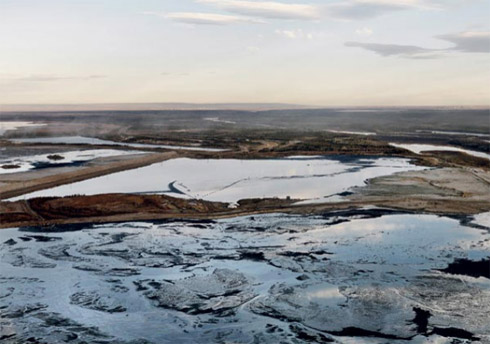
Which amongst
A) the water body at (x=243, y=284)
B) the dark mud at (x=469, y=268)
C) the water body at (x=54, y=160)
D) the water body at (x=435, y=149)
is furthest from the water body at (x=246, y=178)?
the dark mud at (x=469, y=268)

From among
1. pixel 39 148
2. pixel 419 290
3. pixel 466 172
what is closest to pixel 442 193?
pixel 466 172

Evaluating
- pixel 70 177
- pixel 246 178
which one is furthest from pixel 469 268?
pixel 70 177

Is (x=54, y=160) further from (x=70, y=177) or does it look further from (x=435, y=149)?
(x=435, y=149)

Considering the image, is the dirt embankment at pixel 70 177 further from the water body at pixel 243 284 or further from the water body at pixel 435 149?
the water body at pixel 435 149

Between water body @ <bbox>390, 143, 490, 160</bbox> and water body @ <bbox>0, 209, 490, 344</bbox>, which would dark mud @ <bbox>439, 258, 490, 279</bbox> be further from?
water body @ <bbox>390, 143, 490, 160</bbox>

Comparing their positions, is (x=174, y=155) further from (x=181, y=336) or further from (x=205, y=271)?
(x=181, y=336)

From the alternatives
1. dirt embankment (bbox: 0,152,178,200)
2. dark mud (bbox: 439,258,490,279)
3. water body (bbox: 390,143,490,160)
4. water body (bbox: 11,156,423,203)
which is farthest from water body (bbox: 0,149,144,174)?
dark mud (bbox: 439,258,490,279)
